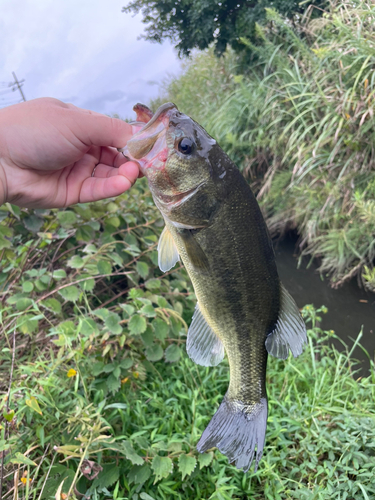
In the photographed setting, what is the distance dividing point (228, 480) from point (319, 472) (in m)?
0.53

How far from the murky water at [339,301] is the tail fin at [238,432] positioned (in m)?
2.62

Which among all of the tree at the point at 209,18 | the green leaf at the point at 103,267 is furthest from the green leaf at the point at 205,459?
the tree at the point at 209,18

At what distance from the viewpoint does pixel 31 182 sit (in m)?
1.62

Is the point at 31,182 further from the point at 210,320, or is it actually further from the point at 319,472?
the point at 319,472

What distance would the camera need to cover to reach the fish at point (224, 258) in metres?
1.19

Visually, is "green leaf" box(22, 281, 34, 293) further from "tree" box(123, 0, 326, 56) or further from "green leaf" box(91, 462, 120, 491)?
"tree" box(123, 0, 326, 56)

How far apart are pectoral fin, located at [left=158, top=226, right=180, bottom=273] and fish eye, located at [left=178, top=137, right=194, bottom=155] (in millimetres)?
344

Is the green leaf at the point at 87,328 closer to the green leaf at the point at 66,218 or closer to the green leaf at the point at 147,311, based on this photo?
the green leaf at the point at 147,311

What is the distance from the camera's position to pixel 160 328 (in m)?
2.05

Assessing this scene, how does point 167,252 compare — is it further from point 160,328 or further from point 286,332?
point 160,328

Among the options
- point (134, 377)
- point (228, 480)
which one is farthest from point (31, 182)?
point (228, 480)

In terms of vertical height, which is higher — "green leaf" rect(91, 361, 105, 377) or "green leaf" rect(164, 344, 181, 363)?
"green leaf" rect(91, 361, 105, 377)

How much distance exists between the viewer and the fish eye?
118 cm

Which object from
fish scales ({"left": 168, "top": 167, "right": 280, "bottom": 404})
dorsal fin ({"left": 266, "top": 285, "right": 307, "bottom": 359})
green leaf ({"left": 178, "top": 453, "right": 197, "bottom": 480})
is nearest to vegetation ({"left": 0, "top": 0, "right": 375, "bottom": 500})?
green leaf ({"left": 178, "top": 453, "right": 197, "bottom": 480})
